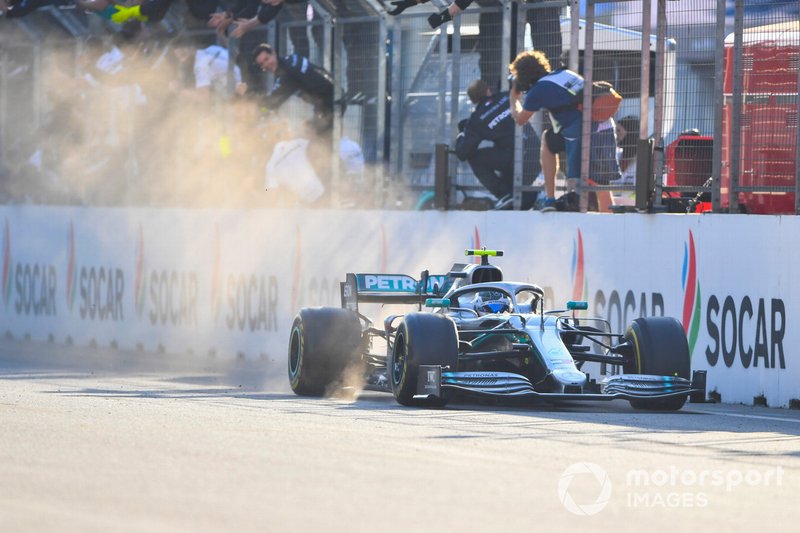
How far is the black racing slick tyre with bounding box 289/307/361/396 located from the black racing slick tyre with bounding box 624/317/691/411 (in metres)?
2.47

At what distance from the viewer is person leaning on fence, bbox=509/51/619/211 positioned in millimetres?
16219

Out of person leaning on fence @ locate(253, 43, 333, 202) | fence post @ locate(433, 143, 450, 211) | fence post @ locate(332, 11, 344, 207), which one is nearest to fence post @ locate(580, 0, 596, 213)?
fence post @ locate(433, 143, 450, 211)

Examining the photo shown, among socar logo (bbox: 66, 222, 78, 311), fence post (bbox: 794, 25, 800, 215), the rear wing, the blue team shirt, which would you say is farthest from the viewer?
socar logo (bbox: 66, 222, 78, 311)

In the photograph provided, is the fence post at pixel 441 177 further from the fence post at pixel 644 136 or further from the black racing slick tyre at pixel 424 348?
the black racing slick tyre at pixel 424 348

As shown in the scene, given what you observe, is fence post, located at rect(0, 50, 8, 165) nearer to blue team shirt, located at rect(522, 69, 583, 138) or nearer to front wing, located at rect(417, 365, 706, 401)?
blue team shirt, located at rect(522, 69, 583, 138)

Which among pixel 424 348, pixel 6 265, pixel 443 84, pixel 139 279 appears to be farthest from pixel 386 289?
pixel 6 265

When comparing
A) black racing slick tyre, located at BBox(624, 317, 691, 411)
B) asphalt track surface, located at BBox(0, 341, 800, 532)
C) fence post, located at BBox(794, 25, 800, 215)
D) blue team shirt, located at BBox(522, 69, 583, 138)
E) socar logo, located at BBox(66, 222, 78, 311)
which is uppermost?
blue team shirt, located at BBox(522, 69, 583, 138)

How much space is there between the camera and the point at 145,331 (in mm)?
21250

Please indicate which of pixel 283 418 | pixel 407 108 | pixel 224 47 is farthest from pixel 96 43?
pixel 283 418

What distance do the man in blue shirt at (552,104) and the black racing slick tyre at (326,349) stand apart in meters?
3.42

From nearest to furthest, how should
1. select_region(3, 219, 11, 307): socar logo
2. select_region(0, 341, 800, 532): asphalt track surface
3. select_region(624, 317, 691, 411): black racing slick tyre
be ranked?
select_region(0, 341, 800, 532): asphalt track surface
select_region(624, 317, 691, 411): black racing slick tyre
select_region(3, 219, 11, 307): socar logo

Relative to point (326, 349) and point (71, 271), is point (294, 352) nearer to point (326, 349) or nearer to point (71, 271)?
point (326, 349)

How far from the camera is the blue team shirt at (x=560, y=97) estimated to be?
1622 centimetres

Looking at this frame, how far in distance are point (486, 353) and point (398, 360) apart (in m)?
0.70
